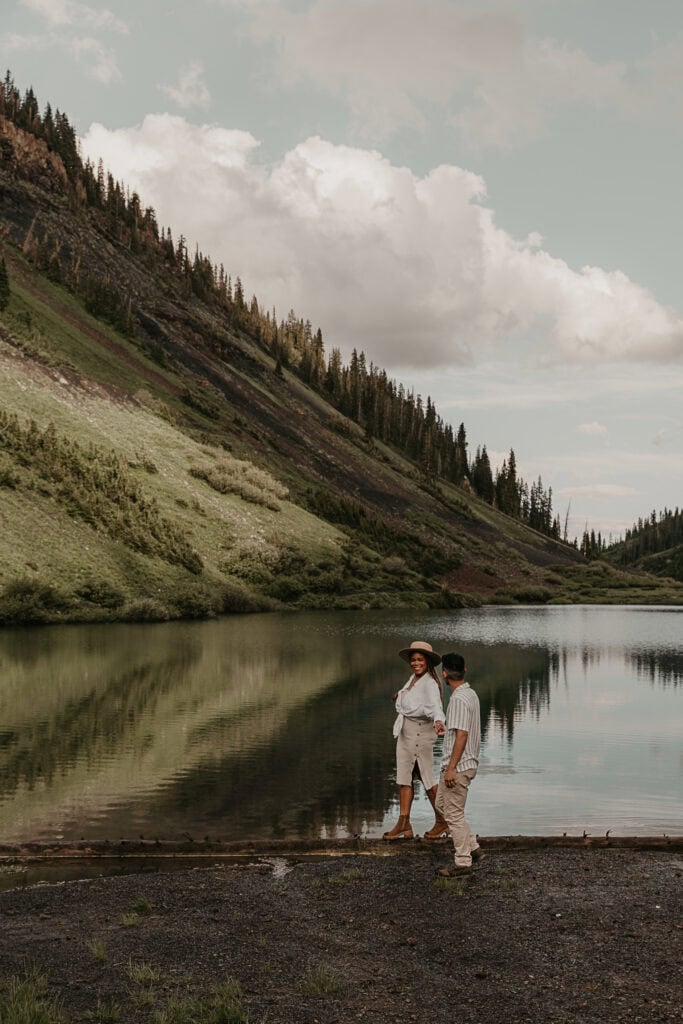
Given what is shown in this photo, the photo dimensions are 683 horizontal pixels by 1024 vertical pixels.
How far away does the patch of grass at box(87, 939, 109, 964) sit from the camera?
8023 millimetres

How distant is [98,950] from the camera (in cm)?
809

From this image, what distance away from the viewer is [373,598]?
75688 mm

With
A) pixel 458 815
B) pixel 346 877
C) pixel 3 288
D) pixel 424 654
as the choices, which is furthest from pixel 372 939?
pixel 3 288

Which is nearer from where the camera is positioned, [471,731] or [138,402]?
[471,731]

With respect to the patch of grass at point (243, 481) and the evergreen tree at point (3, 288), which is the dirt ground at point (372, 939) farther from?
the evergreen tree at point (3, 288)

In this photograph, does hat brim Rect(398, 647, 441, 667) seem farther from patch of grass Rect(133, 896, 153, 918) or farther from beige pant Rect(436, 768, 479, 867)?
patch of grass Rect(133, 896, 153, 918)

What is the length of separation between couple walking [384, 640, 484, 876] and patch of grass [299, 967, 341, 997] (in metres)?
3.24

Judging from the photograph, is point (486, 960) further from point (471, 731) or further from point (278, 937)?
point (471, 731)

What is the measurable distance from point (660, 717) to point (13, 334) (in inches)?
2840

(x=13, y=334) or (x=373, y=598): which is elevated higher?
(x=13, y=334)

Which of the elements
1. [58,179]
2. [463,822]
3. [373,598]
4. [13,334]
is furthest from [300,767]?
[58,179]

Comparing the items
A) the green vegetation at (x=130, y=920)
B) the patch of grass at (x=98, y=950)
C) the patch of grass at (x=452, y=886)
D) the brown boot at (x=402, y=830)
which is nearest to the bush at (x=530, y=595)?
the brown boot at (x=402, y=830)

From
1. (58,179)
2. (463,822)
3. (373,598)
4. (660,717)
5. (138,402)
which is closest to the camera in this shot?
(463,822)

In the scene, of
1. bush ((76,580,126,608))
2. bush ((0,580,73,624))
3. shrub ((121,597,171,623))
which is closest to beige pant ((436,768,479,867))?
bush ((0,580,73,624))
